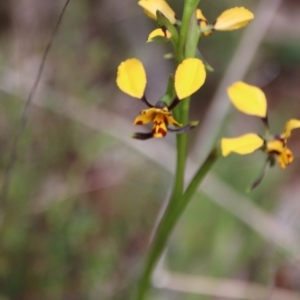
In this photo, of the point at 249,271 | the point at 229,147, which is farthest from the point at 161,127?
the point at 249,271

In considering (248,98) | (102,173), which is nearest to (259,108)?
(248,98)

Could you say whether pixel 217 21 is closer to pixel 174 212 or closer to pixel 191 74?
pixel 191 74

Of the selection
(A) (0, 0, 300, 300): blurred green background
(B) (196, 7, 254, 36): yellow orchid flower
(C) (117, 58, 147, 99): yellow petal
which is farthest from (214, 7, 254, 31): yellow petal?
(A) (0, 0, 300, 300): blurred green background

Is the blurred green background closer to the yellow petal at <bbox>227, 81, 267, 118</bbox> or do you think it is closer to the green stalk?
the green stalk

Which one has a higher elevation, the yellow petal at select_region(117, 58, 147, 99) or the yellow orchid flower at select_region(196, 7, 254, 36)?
the yellow orchid flower at select_region(196, 7, 254, 36)

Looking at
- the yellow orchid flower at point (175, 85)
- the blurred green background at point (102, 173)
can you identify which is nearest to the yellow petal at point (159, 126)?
the yellow orchid flower at point (175, 85)

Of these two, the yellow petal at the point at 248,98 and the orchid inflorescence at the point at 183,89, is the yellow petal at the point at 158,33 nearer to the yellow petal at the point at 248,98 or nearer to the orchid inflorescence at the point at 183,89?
the orchid inflorescence at the point at 183,89
